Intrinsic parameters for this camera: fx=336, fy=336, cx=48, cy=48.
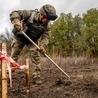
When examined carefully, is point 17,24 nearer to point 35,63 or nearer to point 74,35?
point 35,63

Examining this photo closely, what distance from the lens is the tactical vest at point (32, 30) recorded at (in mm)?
6865

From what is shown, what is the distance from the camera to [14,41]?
23.9 feet

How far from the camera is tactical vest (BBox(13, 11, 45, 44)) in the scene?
6865 millimetres

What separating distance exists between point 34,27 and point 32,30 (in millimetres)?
87

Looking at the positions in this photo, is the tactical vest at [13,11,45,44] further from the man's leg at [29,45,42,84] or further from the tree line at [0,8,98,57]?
the tree line at [0,8,98,57]

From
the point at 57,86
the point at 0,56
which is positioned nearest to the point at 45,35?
the point at 57,86

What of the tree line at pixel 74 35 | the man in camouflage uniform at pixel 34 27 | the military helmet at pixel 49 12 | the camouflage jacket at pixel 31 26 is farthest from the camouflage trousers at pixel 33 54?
the tree line at pixel 74 35

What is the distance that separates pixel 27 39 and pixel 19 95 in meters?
1.54

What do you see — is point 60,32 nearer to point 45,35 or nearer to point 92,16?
point 92,16

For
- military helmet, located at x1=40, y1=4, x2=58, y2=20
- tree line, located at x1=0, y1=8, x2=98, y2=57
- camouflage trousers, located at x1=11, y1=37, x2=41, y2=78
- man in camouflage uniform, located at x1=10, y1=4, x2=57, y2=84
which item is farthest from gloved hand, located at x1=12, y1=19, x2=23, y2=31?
tree line, located at x1=0, y1=8, x2=98, y2=57

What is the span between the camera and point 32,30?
274 inches

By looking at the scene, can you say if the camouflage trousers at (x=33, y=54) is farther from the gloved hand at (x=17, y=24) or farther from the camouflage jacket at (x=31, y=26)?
the gloved hand at (x=17, y=24)

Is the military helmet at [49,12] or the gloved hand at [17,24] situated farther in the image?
the military helmet at [49,12]

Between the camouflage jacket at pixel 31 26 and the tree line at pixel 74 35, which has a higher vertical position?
the tree line at pixel 74 35
